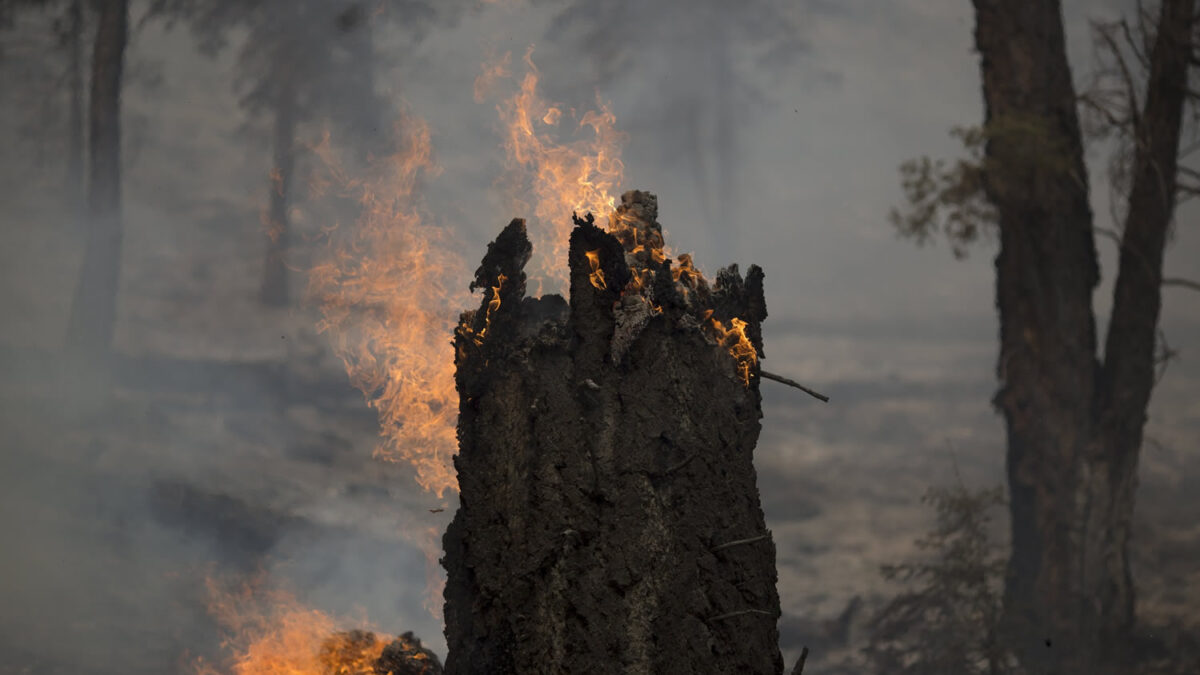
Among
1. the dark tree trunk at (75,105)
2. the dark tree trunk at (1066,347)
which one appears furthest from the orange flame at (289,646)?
the dark tree trunk at (75,105)

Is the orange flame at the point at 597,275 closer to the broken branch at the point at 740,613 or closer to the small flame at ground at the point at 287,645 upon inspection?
the broken branch at the point at 740,613

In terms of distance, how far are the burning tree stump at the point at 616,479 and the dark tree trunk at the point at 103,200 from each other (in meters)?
16.2

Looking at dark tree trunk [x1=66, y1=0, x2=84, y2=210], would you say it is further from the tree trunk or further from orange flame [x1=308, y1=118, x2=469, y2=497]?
the tree trunk

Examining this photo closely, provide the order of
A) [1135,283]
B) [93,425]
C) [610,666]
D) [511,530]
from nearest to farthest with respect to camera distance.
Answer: [610,666] < [511,530] < [1135,283] < [93,425]

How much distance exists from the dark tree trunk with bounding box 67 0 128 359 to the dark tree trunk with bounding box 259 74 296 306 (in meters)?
3.60

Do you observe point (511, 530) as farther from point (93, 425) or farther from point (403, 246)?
point (93, 425)

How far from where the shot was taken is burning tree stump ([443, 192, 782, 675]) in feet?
18.3

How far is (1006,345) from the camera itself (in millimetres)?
15523

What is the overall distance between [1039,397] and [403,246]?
10.2 m

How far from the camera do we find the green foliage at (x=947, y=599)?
16422 mm

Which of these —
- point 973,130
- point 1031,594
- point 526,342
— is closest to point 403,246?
point 526,342

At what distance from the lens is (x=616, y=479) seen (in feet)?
19.0

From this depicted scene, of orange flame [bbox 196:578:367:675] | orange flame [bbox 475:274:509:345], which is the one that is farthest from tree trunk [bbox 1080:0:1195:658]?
orange flame [bbox 475:274:509:345]

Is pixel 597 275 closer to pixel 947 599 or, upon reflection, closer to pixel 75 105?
pixel 947 599
